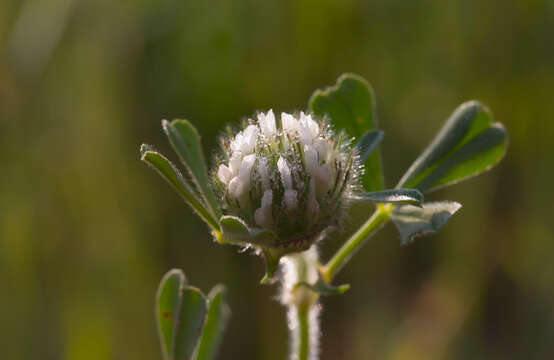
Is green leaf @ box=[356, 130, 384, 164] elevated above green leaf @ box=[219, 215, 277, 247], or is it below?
above

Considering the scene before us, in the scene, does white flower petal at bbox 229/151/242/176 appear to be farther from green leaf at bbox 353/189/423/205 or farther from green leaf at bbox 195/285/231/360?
green leaf at bbox 195/285/231/360

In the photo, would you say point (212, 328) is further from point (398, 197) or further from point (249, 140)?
point (398, 197)

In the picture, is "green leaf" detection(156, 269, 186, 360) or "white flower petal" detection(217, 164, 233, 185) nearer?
"white flower petal" detection(217, 164, 233, 185)

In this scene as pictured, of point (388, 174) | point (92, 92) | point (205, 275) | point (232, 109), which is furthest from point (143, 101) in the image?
point (388, 174)

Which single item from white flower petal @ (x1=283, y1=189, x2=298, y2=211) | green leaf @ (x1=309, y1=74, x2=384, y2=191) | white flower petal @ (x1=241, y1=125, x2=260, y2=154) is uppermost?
green leaf @ (x1=309, y1=74, x2=384, y2=191)

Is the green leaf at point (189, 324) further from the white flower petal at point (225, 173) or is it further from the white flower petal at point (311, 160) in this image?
the white flower petal at point (311, 160)

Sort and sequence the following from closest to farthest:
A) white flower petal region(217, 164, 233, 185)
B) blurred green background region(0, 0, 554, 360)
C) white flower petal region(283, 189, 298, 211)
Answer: white flower petal region(283, 189, 298, 211), white flower petal region(217, 164, 233, 185), blurred green background region(0, 0, 554, 360)

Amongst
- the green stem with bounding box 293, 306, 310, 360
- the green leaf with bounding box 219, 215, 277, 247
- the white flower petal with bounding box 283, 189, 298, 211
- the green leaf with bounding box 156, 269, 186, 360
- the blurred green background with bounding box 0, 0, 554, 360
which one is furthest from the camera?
the blurred green background with bounding box 0, 0, 554, 360

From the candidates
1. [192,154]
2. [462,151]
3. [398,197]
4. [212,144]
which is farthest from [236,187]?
[212,144]

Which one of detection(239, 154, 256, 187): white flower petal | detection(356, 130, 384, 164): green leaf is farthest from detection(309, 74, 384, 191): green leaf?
detection(239, 154, 256, 187): white flower petal
